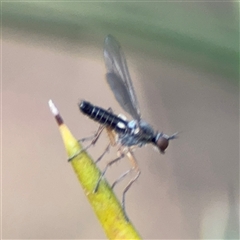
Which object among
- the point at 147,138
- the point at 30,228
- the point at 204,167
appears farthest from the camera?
the point at 204,167

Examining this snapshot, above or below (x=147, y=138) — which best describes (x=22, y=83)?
above

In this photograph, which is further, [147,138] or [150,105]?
[150,105]

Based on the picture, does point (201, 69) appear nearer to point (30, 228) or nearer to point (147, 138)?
point (147, 138)

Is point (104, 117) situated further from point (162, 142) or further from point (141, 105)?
point (141, 105)

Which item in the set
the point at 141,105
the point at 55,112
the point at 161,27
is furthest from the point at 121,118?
the point at 161,27

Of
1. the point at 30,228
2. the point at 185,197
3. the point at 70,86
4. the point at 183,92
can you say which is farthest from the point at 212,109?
the point at 30,228

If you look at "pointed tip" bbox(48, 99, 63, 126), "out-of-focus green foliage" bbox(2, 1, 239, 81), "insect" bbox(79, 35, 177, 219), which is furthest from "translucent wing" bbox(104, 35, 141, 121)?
"out-of-focus green foliage" bbox(2, 1, 239, 81)

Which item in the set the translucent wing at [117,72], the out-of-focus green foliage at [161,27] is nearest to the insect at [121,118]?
the translucent wing at [117,72]
